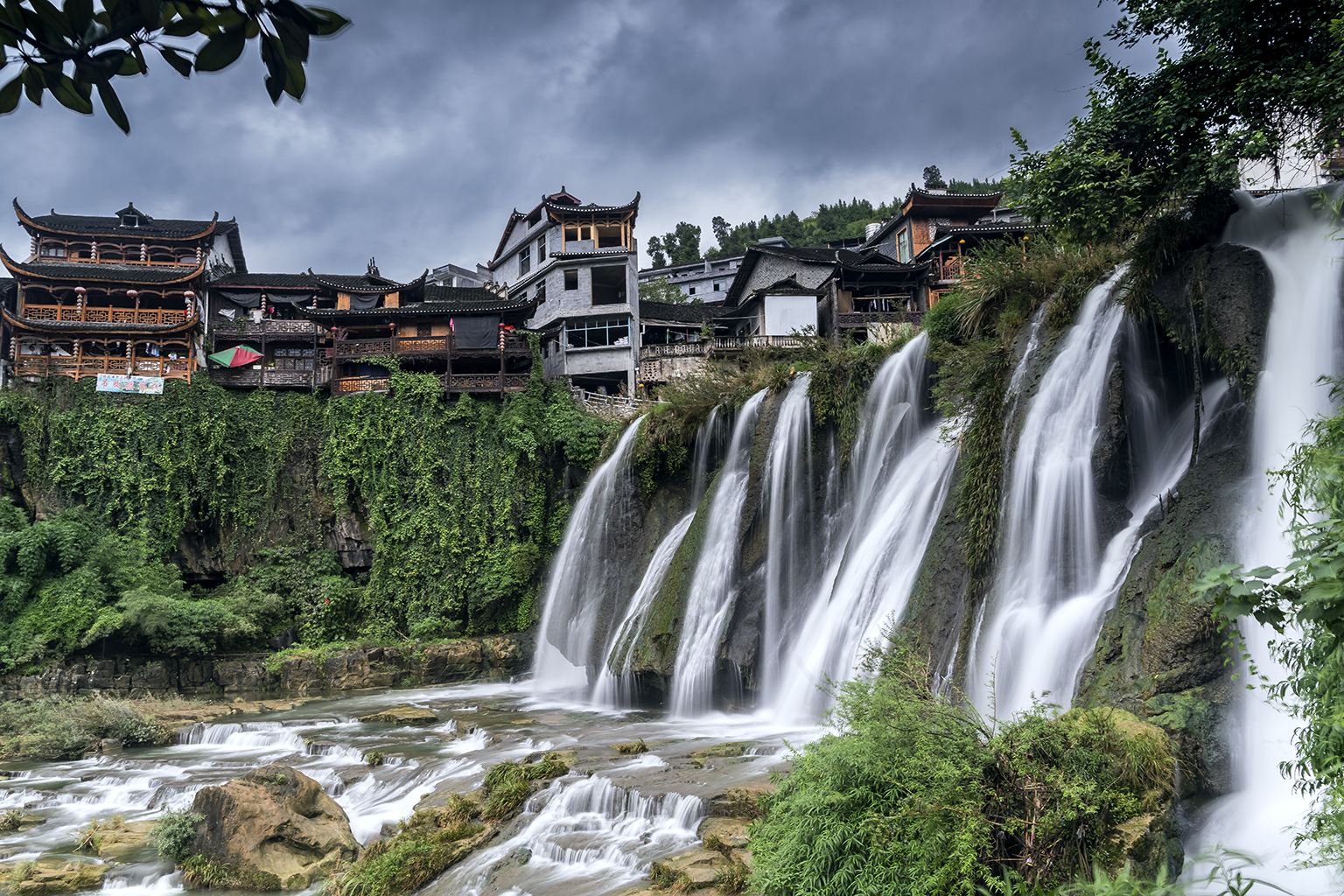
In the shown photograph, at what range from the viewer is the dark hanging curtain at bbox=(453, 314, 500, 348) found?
35.1 metres

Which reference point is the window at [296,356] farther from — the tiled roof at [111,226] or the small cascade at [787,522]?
the small cascade at [787,522]

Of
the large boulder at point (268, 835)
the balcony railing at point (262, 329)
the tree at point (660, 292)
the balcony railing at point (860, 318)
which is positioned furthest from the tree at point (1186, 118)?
the tree at point (660, 292)

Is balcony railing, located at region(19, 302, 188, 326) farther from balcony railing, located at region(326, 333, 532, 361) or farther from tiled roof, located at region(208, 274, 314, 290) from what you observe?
balcony railing, located at region(326, 333, 532, 361)

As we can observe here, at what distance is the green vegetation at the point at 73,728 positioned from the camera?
16.4m

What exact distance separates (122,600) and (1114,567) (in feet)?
85.3

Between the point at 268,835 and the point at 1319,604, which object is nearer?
the point at 1319,604

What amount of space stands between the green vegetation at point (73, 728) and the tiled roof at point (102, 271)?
75.5 ft

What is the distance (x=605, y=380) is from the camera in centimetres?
3784

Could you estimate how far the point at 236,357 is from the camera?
1362 inches

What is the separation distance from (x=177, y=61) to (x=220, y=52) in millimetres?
117

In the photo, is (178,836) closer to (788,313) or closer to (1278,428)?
(1278,428)

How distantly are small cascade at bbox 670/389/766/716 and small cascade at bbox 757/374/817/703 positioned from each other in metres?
0.72

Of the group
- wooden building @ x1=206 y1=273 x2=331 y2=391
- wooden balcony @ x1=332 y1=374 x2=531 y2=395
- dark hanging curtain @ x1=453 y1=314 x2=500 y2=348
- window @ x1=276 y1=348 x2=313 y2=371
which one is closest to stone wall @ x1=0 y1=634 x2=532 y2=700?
wooden balcony @ x1=332 y1=374 x2=531 y2=395

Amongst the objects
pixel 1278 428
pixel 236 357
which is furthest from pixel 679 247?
pixel 1278 428
